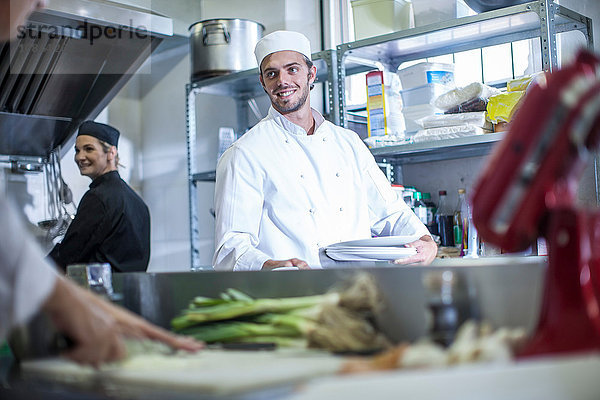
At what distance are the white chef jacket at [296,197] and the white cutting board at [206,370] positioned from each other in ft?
4.37

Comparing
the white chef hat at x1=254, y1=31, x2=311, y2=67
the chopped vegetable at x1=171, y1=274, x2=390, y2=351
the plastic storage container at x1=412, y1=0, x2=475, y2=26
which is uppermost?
the plastic storage container at x1=412, y1=0, x2=475, y2=26

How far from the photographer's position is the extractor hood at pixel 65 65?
320 centimetres

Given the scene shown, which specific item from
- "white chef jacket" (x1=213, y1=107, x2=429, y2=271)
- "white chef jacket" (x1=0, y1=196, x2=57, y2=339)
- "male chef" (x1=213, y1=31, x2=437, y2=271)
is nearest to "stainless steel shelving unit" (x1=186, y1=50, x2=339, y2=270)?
"male chef" (x1=213, y1=31, x2=437, y2=271)

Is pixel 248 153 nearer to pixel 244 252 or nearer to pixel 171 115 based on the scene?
pixel 244 252

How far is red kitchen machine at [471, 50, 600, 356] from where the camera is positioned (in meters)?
0.65

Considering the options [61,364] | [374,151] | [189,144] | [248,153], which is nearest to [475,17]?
[374,151]

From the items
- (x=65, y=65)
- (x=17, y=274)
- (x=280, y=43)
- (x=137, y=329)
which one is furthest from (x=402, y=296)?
(x=65, y=65)

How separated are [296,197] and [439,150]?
35.7 inches

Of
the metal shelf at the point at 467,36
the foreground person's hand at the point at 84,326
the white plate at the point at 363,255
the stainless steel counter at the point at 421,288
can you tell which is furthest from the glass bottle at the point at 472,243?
the foreground person's hand at the point at 84,326

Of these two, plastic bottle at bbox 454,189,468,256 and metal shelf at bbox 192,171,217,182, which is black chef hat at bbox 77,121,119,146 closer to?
metal shelf at bbox 192,171,217,182

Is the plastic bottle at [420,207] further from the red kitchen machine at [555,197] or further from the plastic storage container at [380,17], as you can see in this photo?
the red kitchen machine at [555,197]

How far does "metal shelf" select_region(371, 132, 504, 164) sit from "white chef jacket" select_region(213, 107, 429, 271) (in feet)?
0.97

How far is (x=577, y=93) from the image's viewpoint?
64 cm

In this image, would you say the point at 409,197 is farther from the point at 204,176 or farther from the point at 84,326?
the point at 84,326
